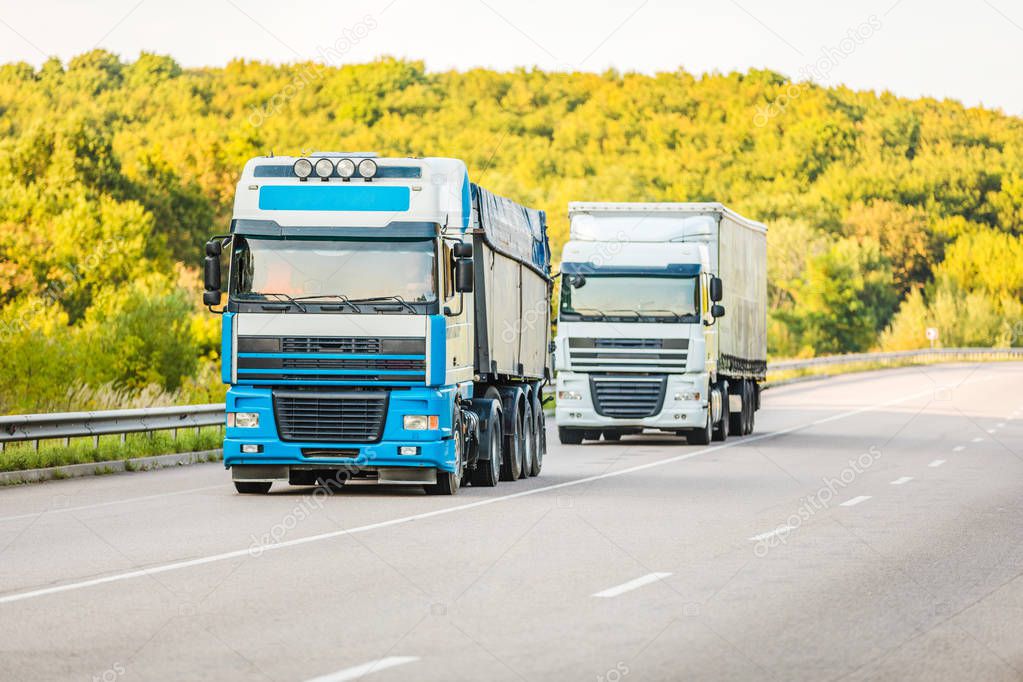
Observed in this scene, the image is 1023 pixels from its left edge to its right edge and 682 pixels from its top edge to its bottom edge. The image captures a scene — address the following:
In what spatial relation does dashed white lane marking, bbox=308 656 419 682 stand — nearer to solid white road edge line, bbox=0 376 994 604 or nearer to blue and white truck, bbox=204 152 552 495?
solid white road edge line, bbox=0 376 994 604

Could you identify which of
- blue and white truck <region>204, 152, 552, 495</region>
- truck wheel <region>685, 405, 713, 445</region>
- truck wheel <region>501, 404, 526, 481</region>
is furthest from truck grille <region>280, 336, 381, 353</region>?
truck wheel <region>685, 405, 713, 445</region>

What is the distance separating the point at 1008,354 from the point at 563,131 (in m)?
40.8

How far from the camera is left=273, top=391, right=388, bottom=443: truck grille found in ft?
60.3

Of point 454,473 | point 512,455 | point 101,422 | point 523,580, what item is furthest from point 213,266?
point 523,580

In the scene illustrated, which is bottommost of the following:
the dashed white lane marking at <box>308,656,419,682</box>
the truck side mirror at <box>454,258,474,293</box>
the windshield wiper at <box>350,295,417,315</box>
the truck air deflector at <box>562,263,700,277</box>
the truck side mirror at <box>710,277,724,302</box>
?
the dashed white lane marking at <box>308,656,419,682</box>

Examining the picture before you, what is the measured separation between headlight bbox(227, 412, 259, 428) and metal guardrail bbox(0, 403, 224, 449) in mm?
3708

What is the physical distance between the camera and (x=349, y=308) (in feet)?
59.6

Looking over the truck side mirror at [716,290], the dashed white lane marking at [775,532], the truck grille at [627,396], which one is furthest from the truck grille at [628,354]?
the dashed white lane marking at [775,532]

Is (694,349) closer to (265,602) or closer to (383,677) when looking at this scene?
(265,602)

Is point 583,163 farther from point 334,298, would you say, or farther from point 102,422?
point 334,298

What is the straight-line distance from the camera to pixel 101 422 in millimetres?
23266

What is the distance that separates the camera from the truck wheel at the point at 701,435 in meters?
30.3

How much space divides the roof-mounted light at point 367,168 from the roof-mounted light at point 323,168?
336 millimetres

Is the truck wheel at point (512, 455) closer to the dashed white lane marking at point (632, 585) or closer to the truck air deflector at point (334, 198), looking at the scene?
the truck air deflector at point (334, 198)
